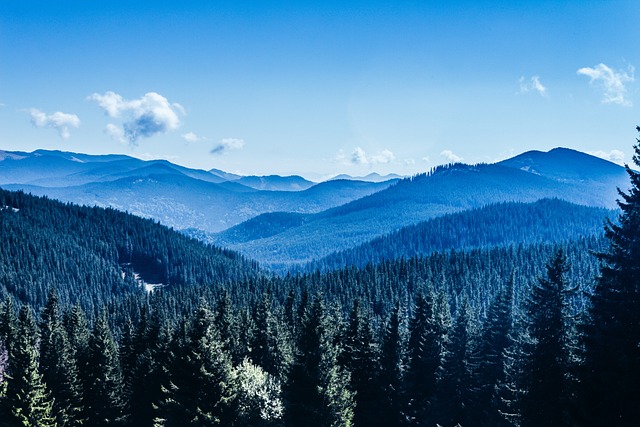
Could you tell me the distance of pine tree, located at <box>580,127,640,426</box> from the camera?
67.2 feet

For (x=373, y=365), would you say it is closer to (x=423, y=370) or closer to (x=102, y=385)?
(x=423, y=370)

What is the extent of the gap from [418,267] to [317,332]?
133 m

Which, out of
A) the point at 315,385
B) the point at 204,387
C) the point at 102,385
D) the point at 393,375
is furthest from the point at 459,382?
the point at 102,385

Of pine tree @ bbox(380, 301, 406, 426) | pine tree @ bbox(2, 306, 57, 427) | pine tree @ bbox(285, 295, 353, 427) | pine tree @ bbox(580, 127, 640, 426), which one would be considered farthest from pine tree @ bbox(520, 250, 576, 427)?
pine tree @ bbox(2, 306, 57, 427)

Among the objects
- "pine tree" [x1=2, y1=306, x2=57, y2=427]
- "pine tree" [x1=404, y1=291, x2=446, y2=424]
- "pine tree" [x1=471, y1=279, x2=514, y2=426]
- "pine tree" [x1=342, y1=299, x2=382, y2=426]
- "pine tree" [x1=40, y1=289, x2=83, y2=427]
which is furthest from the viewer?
"pine tree" [x1=40, y1=289, x2=83, y2=427]

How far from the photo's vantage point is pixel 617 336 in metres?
21.8

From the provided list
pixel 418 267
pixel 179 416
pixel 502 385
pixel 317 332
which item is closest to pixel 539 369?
pixel 502 385

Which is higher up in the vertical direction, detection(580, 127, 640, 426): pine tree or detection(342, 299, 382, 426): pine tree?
detection(580, 127, 640, 426): pine tree

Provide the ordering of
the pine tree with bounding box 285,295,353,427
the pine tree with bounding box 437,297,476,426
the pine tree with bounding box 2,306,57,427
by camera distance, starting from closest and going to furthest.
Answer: the pine tree with bounding box 285,295,353,427
the pine tree with bounding box 437,297,476,426
the pine tree with bounding box 2,306,57,427

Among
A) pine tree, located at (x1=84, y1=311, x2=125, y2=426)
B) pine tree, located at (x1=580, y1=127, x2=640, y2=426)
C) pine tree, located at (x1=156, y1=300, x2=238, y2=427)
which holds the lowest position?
pine tree, located at (x1=84, y1=311, x2=125, y2=426)

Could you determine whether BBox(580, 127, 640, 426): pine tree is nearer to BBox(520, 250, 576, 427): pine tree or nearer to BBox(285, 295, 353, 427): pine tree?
BBox(520, 250, 576, 427): pine tree

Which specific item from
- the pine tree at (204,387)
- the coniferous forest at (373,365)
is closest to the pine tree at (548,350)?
the coniferous forest at (373,365)

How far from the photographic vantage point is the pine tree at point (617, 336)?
806 inches

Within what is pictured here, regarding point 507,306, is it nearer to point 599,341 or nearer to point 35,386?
point 599,341
